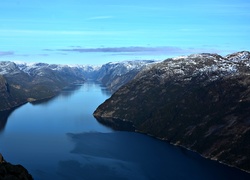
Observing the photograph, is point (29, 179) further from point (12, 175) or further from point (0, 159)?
point (0, 159)

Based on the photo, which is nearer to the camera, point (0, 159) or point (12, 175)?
point (12, 175)

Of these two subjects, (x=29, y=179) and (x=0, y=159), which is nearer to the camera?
(x=29, y=179)

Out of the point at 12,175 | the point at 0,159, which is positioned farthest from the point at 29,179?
the point at 0,159
